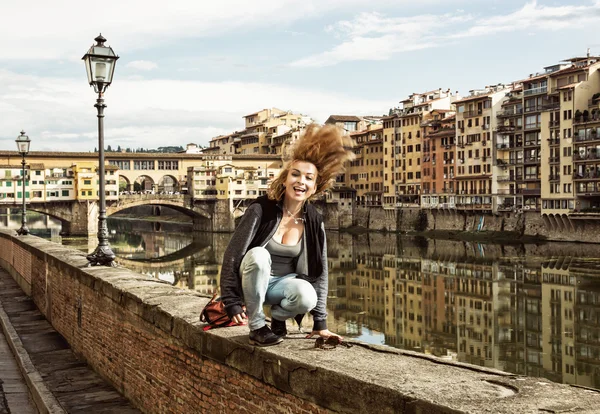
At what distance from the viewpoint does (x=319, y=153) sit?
4.76 meters

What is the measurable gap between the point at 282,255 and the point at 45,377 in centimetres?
540

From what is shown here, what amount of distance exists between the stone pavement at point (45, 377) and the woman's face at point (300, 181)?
3.47 meters

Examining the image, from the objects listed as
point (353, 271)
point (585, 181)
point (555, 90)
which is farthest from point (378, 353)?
point (555, 90)

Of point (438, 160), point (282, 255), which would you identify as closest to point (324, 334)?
point (282, 255)

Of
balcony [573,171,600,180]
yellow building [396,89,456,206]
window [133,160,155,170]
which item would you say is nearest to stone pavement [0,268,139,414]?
balcony [573,171,600,180]

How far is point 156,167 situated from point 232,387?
83.7 meters

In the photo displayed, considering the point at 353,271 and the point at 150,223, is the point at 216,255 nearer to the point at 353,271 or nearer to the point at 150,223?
the point at 353,271

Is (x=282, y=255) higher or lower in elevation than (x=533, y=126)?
lower

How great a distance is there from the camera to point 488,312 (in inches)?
1096

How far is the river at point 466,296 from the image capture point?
852 inches

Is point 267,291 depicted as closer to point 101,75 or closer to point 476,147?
point 101,75

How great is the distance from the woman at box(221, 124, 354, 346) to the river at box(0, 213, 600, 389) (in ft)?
49.2

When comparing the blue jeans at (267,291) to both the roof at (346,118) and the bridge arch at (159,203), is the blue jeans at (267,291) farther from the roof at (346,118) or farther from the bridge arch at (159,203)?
the roof at (346,118)

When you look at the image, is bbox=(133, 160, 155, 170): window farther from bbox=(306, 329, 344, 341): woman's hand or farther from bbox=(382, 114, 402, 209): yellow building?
bbox=(306, 329, 344, 341): woman's hand
